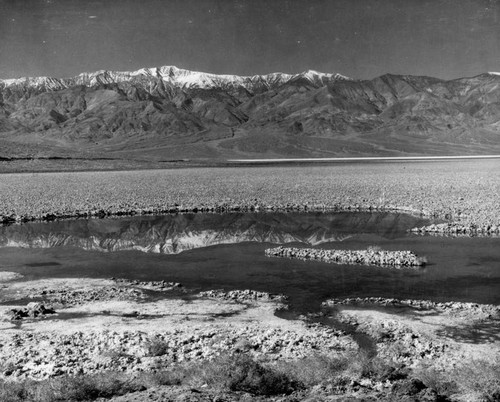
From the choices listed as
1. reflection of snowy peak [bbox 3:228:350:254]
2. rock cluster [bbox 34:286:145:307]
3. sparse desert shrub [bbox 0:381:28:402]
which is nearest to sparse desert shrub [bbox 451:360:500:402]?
sparse desert shrub [bbox 0:381:28:402]

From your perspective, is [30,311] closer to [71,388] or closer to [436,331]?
[71,388]

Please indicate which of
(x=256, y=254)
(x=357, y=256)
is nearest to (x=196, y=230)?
(x=256, y=254)

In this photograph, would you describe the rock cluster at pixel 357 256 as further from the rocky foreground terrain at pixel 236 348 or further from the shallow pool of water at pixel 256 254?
the rocky foreground terrain at pixel 236 348

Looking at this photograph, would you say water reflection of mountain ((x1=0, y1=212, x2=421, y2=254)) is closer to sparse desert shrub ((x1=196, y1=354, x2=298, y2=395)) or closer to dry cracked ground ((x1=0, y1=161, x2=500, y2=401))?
dry cracked ground ((x1=0, y1=161, x2=500, y2=401))

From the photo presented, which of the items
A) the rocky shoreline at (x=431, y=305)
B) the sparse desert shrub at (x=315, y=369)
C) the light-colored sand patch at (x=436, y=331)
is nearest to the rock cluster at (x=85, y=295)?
the rocky shoreline at (x=431, y=305)

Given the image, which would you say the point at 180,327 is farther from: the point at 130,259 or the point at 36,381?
the point at 130,259

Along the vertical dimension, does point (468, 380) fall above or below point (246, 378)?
above
